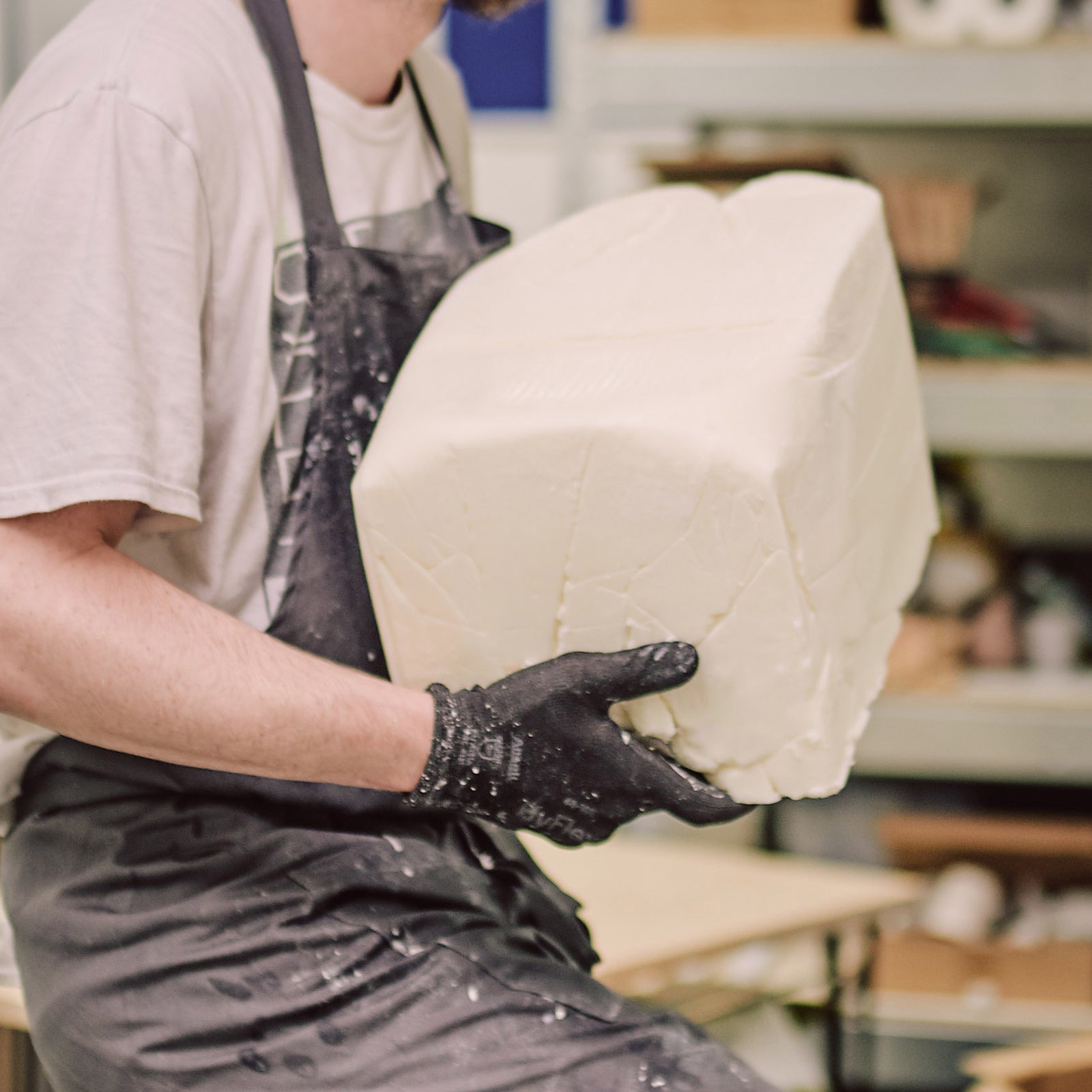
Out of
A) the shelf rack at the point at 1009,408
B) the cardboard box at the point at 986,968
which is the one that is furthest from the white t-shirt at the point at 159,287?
the cardboard box at the point at 986,968

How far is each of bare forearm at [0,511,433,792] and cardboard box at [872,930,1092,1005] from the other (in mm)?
1711

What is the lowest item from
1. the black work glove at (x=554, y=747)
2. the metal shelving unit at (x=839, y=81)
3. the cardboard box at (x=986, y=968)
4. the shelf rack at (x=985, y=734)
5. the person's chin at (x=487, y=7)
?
the cardboard box at (x=986, y=968)

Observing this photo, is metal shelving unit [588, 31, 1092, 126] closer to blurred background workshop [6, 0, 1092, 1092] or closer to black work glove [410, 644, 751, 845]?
blurred background workshop [6, 0, 1092, 1092]

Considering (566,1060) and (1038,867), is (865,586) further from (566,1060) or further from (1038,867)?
(1038,867)

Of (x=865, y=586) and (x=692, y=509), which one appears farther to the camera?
(x=865, y=586)

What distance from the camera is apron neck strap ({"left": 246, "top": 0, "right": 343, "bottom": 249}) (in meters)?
0.92

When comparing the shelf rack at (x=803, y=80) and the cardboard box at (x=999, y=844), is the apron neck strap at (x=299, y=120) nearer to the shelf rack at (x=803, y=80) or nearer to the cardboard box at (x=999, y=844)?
the shelf rack at (x=803, y=80)

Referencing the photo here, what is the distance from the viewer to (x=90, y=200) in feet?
2.51

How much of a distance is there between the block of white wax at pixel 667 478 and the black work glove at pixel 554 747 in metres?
0.04

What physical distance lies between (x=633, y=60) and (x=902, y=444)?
1.41m

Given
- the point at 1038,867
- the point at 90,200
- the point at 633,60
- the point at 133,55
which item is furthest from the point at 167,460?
the point at 1038,867

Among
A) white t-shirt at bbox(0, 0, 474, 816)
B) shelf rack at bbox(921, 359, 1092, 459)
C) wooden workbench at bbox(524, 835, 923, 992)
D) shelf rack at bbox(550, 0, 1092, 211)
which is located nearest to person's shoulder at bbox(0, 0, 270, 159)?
white t-shirt at bbox(0, 0, 474, 816)

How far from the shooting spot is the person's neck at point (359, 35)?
0.97 m

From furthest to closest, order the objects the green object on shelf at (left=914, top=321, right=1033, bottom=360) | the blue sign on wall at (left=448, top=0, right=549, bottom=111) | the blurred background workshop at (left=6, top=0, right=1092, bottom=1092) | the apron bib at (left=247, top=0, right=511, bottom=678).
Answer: the blue sign on wall at (left=448, top=0, right=549, bottom=111) < the green object on shelf at (left=914, top=321, right=1033, bottom=360) < the blurred background workshop at (left=6, top=0, right=1092, bottom=1092) < the apron bib at (left=247, top=0, right=511, bottom=678)
